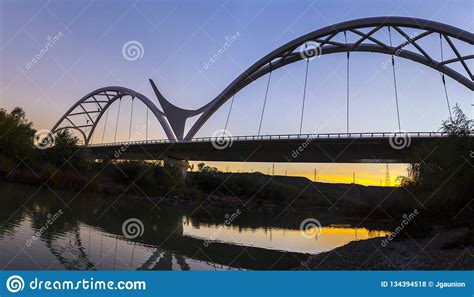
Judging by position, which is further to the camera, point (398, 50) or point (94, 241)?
point (398, 50)

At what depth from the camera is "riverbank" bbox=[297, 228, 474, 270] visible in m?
9.51

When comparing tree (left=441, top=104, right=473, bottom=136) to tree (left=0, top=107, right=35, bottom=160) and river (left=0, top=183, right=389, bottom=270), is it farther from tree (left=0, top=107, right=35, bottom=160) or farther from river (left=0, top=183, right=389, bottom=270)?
tree (left=0, top=107, right=35, bottom=160)

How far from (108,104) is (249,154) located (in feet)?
92.1

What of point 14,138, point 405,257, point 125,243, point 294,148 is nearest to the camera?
point 405,257

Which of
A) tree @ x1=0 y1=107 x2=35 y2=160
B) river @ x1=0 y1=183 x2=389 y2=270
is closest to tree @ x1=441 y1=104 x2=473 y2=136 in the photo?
river @ x1=0 y1=183 x2=389 y2=270

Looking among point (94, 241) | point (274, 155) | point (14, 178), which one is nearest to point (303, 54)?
point (274, 155)

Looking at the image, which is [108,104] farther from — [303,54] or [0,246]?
[0,246]

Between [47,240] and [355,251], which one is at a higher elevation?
[355,251]

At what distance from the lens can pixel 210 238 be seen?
16297 millimetres

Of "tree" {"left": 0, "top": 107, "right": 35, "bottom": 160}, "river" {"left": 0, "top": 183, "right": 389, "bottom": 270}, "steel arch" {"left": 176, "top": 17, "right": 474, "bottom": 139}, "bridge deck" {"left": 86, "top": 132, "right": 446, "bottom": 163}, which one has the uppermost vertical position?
"steel arch" {"left": 176, "top": 17, "right": 474, "bottom": 139}

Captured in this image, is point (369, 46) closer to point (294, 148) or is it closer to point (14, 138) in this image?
point (294, 148)

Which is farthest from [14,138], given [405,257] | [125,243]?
[405,257]

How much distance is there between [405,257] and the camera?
11133 millimetres

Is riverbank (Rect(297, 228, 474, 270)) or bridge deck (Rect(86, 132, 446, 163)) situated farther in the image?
bridge deck (Rect(86, 132, 446, 163))
